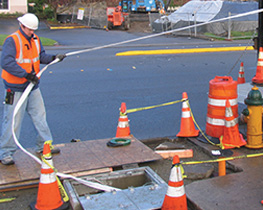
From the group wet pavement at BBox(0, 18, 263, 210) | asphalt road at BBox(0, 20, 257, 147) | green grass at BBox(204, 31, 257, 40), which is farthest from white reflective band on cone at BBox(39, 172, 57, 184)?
green grass at BBox(204, 31, 257, 40)

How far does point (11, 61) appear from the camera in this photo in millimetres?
4992

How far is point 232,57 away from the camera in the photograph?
1658cm

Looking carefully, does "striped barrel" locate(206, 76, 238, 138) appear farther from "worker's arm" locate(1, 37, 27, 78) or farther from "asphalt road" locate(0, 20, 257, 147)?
"worker's arm" locate(1, 37, 27, 78)

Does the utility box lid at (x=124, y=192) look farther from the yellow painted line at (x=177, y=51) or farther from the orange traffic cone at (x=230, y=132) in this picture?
the yellow painted line at (x=177, y=51)

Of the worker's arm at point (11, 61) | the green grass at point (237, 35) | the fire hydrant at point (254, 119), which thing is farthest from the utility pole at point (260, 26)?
the green grass at point (237, 35)

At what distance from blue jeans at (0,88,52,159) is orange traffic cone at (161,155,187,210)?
88.9 inches

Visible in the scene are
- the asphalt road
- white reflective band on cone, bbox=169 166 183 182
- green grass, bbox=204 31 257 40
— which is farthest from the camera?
green grass, bbox=204 31 257 40

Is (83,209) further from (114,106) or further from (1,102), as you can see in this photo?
(1,102)

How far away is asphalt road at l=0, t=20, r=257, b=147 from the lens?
7.29 m

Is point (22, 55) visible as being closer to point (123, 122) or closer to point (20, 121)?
point (20, 121)

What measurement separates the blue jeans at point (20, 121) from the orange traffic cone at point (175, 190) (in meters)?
2.26

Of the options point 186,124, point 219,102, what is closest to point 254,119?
point 219,102

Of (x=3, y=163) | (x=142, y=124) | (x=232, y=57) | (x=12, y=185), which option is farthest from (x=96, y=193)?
(x=232, y=57)

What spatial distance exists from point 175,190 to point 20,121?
2390 millimetres
